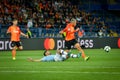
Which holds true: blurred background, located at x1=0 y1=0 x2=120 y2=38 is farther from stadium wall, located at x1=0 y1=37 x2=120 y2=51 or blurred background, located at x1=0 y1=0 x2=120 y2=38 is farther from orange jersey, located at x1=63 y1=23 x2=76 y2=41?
orange jersey, located at x1=63 y1=23 x2=76 y2=41

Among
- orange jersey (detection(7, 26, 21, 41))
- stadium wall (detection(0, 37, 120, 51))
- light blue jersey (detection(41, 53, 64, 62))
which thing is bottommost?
stadium wall (detection(0, 37, 120, 51))

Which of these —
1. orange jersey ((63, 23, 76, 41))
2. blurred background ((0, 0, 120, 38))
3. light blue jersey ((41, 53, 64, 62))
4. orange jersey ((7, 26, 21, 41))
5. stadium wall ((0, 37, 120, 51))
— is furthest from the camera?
blurred background ((0, 0, 120, 38))

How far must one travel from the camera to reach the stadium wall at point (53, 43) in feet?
111

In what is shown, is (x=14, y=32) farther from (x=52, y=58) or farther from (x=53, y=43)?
(x=53, y=43)

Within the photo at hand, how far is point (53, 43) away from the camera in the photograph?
35906 mm

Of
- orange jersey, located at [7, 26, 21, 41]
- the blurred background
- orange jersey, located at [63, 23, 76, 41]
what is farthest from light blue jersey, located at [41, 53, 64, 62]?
the blurred background

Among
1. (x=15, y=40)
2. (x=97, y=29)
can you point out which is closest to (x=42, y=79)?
(x=15, y=40)

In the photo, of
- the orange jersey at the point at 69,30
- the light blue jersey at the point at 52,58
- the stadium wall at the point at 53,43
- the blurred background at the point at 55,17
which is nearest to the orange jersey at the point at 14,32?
the orange jersey at the point at 69,30

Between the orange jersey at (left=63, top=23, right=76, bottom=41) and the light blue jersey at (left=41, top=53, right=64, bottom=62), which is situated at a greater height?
the orange jersey at (left=63, top=23, right=76, bottom=41)

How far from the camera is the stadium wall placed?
111 ft

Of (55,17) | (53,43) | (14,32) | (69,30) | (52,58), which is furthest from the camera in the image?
(55,17)

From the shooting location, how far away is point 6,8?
36.6 m

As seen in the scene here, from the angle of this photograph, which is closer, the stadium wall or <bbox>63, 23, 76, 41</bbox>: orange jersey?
<bbox>63, 23, 76, 41</bbox>: orange jersey

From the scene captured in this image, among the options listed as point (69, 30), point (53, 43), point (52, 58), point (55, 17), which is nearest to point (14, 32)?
point (69, 30)
